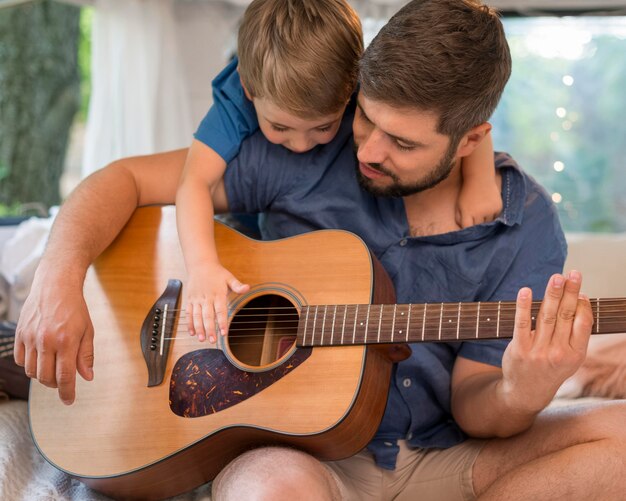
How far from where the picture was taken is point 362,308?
131 centimetres

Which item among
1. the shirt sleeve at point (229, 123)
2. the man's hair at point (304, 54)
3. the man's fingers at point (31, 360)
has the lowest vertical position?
the man's fingers at point (31, 360)

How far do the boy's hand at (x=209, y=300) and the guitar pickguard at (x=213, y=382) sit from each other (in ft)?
0.16

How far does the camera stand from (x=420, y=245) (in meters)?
Answer: 1.54

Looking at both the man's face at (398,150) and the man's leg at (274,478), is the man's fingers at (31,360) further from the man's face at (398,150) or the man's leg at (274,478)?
the man's face at (398,150)

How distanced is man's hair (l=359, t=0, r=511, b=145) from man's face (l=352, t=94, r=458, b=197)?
2cm

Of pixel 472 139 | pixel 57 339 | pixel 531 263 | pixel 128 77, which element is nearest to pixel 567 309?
pixel 531 263

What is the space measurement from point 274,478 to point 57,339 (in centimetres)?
46

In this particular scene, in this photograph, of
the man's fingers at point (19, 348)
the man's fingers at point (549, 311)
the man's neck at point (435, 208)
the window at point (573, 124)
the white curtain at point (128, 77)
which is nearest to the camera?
the man's fingers at point (549, 311)

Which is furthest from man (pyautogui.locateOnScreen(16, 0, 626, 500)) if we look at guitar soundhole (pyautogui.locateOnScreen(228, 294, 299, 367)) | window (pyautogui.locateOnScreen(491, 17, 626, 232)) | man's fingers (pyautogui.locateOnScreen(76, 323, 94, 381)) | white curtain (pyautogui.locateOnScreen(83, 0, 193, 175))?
window (pyautogui.locateOnScreen(491, 17, 626, 232))

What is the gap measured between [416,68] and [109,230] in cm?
69

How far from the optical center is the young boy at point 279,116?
138 cm

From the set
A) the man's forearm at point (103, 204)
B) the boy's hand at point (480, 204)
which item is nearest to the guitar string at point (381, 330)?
the man's forearm at point (103, 204)

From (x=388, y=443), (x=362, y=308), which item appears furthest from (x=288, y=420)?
(x=388, y=443)

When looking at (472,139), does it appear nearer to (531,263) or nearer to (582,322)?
(531,263)
